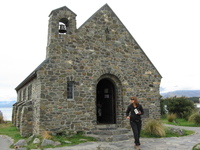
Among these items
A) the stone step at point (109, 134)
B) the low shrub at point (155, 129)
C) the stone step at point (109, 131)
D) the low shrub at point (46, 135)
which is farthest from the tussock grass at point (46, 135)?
the low shrub at point (155, 129)

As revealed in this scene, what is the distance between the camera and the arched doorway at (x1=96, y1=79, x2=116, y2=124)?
13172mm

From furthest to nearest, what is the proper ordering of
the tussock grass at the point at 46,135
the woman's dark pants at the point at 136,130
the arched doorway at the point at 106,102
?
the arched doorway at the point at 106,102 < the tussock grass at the point at 46,135 < the woman's dark pants at the point at 136,130

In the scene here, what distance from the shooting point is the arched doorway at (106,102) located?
13.2m

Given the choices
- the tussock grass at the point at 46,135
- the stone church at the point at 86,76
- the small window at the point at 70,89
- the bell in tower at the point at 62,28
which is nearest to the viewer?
the tussock grass at the point at 46,135

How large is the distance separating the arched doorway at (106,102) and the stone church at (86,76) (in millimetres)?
66

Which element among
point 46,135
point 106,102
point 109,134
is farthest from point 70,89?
point 106,102

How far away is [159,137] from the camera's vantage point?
415 inches

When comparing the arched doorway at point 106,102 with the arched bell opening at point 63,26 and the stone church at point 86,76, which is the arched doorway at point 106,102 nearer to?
the stone church at point 86,76

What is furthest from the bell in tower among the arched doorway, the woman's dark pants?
the woman's dark pants

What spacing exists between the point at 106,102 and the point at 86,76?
3.43m

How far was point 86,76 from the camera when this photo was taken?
38.4ft

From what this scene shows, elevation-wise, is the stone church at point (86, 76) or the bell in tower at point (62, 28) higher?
the bell in tower at point (62, 28)

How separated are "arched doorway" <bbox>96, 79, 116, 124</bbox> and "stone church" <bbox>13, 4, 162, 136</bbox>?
2.6 inches

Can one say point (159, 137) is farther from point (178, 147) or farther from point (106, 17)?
point (106, 17)
